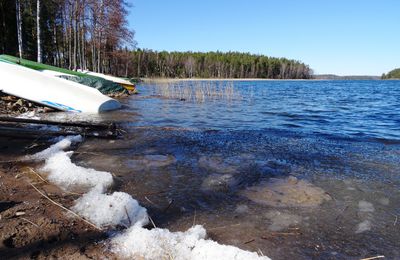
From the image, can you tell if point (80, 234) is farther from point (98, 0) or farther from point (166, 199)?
point (98, 0)

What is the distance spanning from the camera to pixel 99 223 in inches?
96.3

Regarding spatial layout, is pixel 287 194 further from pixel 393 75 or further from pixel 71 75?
pixel 393 75

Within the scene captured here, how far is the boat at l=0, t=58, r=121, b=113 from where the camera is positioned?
935 centimetres

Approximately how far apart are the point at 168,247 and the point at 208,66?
348ft

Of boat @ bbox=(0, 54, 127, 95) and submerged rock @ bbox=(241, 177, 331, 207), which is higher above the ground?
boat @ bbox=(0, 54, 127, 95)

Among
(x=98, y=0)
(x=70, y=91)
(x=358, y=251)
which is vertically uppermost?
(x=98, y=0)

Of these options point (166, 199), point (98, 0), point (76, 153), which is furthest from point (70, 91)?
point (98, 0)

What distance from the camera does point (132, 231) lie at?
229cm

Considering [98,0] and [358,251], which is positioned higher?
[98,0]

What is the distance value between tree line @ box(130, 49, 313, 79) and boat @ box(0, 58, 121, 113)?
62.9 metres

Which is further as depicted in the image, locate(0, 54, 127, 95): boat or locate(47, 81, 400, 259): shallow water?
locate(0, 54, 127, 95): boat

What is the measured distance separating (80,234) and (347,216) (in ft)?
8.06

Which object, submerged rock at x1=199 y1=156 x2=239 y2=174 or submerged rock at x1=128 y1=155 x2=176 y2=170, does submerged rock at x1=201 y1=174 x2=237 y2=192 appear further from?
submerged rock at x1=128 y1=155 x2=176 y2=170

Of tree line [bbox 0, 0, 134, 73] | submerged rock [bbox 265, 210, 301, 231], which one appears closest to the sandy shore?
submerged rock [bbox 265, 210, 301, 231]
